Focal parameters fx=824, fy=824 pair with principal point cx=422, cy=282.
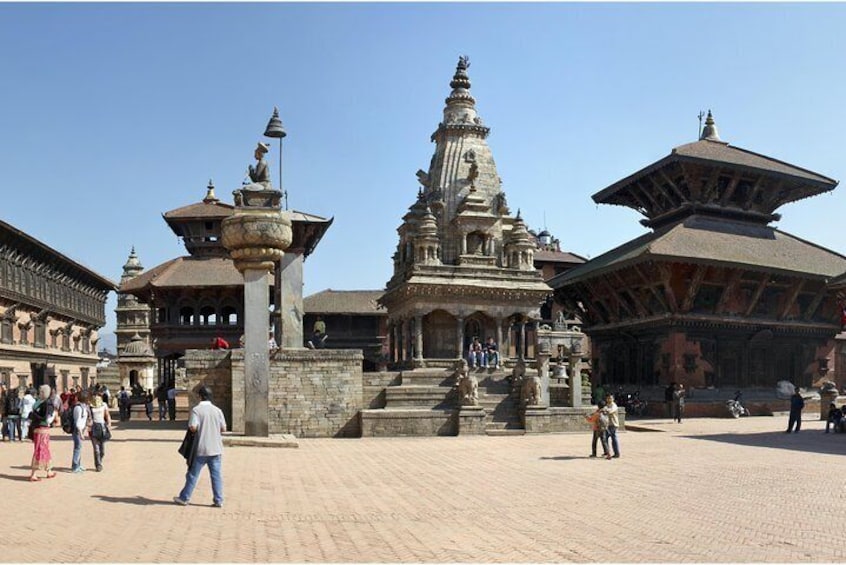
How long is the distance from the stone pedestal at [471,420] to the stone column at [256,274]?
26.2ft

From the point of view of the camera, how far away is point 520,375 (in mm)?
29906

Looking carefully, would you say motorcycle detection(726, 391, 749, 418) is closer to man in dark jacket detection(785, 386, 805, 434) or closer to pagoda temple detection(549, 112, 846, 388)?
pagoda temple detection(549, 112, 846, 388)

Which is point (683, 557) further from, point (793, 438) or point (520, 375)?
point (520, 375)

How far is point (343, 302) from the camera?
2281 inches

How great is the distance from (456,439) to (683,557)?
16.6 metres

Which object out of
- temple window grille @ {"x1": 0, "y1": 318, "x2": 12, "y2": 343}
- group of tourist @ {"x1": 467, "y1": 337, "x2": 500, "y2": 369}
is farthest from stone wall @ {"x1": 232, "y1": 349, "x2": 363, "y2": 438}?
temple window grille @ {"x1": 0, "y1": 318, "x2": 12, "y2": 343}

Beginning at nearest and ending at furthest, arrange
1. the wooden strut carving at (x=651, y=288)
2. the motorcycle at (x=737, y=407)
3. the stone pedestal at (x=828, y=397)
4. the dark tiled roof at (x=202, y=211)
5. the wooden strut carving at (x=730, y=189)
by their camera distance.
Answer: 1. the stone pedestal at (x=828, y=397)
2. the motorcycle at (x=737, y=407)
3. the wooden strut carving at (x=651, y=288)
4. the wooden strut carving at (x=730, y=189)
5. the dark tiled roof at (x=202, y=211)

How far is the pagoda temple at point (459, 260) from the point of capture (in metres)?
Result: 39.0

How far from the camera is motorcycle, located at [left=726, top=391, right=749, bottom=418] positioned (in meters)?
34.5

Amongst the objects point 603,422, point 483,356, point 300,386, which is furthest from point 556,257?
point 603,422

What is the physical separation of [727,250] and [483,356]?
38.2 ft

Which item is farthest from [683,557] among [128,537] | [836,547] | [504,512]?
[128,537]

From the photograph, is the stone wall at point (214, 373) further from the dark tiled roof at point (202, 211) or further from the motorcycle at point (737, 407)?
the dark tiled roof at point (202, 211)

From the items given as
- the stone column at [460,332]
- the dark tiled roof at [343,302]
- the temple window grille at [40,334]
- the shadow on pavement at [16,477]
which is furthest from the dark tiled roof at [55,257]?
the shadow on pavement at [16,477]
